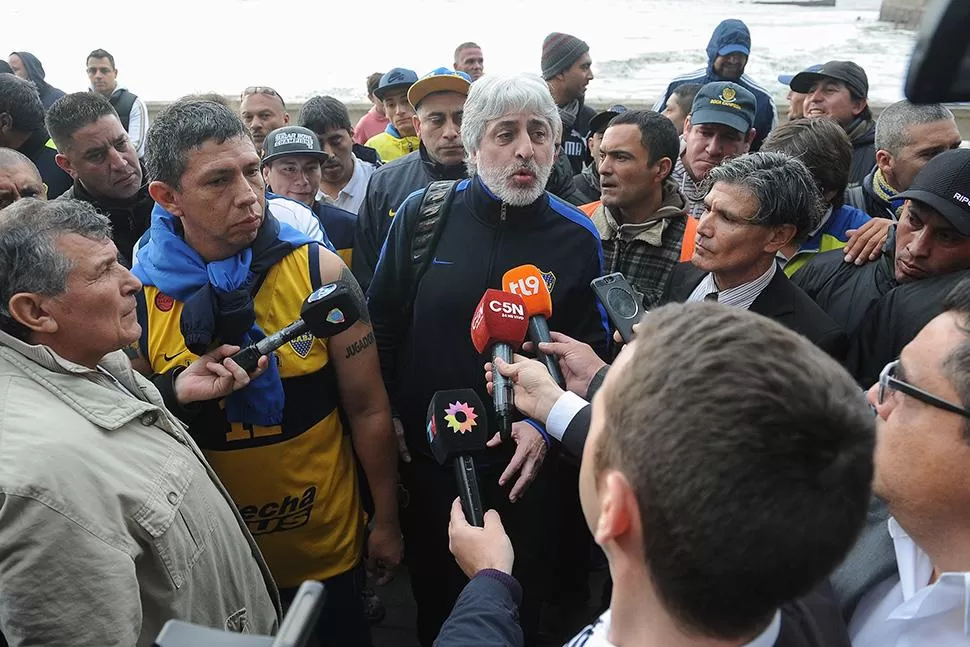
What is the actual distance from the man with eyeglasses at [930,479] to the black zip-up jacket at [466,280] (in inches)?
51.2

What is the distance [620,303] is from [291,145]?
2.34 meters

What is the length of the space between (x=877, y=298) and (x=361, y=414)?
1.74 m

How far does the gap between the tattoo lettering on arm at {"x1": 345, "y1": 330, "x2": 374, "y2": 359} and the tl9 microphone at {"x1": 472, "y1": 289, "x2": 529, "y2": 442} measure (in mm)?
443

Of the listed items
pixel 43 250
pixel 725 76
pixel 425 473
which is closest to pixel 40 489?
pixel 43 250

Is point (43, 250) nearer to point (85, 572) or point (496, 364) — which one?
point (85, 572)

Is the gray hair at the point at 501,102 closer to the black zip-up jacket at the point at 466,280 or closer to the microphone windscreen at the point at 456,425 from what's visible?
the black zip-up jacket at the point at 466,280

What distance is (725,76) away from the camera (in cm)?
581

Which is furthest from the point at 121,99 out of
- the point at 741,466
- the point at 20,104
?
the point at 741,466

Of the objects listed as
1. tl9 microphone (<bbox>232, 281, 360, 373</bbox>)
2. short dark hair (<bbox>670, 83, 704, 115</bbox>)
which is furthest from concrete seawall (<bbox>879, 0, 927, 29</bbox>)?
tl9 microphone (<bbox>232, 281, 360, 373</bbox>)

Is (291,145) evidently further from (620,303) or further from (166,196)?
(620,303)

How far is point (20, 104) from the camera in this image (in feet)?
13.2

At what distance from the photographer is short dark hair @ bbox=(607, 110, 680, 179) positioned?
3207 mm

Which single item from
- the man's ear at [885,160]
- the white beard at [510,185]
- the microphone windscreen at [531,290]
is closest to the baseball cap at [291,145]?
the white beard at [510,185]

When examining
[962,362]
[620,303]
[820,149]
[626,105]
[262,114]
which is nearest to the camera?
[962,362]
